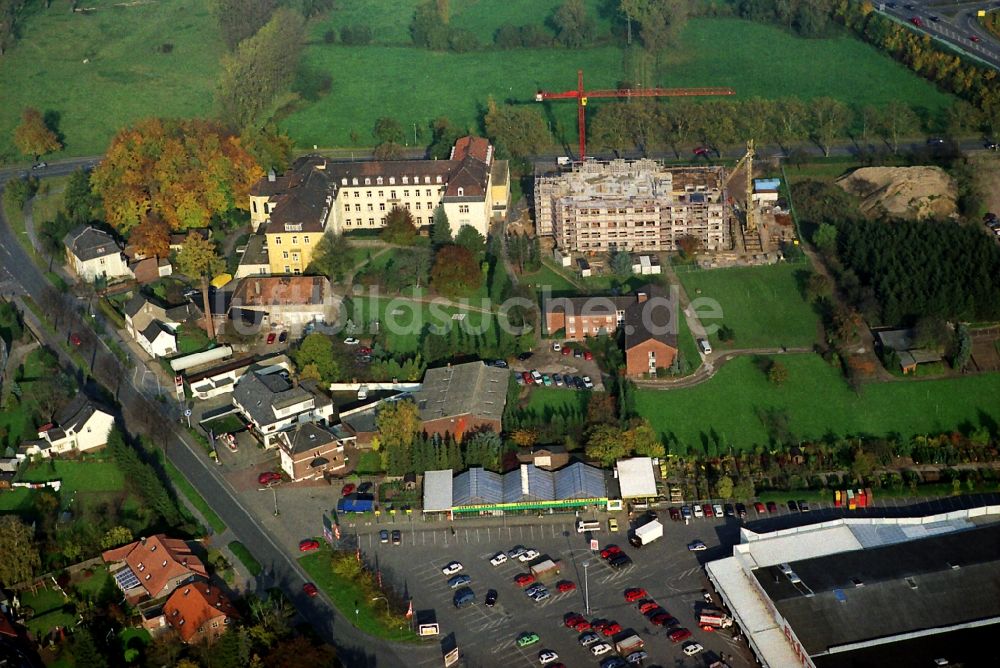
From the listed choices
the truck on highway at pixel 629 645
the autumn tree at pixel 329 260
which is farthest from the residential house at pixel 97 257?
the truck on highway at pixel 629 645

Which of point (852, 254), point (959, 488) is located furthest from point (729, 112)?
point (959, 488)

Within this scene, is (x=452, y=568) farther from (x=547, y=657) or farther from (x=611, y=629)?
(x=611, y=629)

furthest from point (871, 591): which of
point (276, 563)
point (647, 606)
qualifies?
point (276, 563)

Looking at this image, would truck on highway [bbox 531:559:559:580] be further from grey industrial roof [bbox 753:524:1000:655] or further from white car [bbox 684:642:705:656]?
grey industrial roof [bbox 753:524:1000:655]

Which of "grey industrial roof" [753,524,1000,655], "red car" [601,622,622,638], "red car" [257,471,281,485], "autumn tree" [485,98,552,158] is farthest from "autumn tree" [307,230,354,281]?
"grey industrial roof" [753,524,1000,655]

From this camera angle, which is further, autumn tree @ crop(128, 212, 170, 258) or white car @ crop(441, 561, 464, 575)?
autumn tree @ crop(128, 212, 170, 258)

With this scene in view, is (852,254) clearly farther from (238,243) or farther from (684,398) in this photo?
(238,243)

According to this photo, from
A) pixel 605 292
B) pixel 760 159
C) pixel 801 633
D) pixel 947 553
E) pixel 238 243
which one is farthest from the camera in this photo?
pixel 760 159
